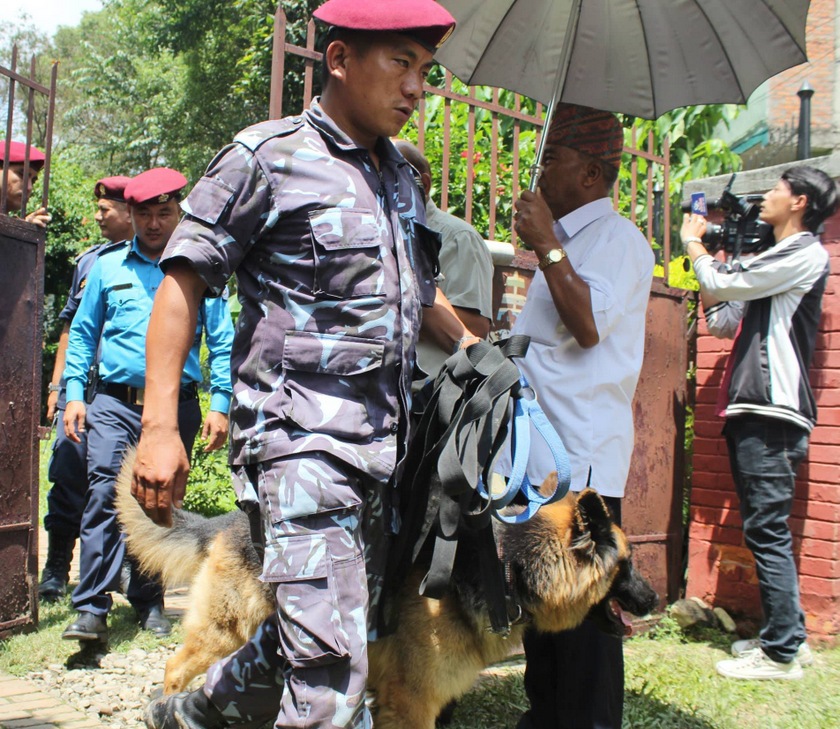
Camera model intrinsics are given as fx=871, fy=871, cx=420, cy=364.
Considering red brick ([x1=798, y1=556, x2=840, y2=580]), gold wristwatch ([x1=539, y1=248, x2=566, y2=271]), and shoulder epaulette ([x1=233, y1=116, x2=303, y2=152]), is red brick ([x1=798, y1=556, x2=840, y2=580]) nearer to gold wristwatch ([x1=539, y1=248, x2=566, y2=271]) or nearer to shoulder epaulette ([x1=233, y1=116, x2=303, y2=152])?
gold wristwatch ([x1=539, y1=248, x2=566, y2=271])

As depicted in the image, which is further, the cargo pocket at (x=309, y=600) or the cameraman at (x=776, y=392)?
the cameraman at (x=776, y=392)

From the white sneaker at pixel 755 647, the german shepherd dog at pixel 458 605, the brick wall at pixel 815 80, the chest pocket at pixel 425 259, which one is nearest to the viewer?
the chest pocket at pixel 425 259

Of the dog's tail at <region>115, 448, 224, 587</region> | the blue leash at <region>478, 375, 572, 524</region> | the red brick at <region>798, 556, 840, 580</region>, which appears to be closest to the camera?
the blue leash at <region>478, 375, 572, 524</region>

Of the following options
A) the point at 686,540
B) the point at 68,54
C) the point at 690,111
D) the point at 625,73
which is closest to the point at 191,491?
the point at 686,540

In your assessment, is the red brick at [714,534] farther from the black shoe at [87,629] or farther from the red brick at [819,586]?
the black shoe at [87,629]

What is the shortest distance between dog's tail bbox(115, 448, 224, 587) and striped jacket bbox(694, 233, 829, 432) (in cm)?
282

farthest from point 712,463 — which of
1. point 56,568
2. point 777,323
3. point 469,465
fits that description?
point 56,568

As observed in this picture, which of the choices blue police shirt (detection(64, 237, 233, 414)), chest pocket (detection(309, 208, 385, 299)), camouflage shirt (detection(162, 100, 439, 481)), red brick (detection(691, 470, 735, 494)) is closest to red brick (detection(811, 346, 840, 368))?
red brick (detection(691, 470, 735, 494))

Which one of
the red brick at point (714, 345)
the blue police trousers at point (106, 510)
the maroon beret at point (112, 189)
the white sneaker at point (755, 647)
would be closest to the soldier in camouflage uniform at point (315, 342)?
the blue police trousers at point (106, 510)

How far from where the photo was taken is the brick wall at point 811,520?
4797 mm

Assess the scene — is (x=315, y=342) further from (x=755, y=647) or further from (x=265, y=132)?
(x=755, y=647)

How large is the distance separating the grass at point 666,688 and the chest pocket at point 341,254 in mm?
2111

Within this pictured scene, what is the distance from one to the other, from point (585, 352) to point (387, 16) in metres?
1.40

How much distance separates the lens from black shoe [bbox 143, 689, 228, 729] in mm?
2680
